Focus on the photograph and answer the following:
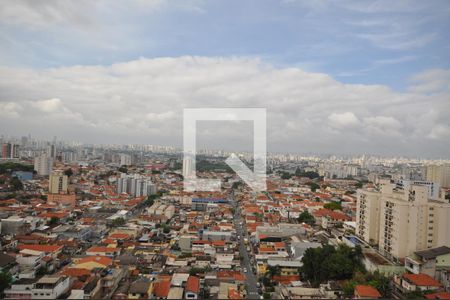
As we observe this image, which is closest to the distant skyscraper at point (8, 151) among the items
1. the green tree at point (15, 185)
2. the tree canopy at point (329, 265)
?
the green tree at point (15, 185)

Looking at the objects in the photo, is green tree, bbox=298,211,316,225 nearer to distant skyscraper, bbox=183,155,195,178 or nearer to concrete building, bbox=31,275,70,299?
distant skyscraper, bbox=183,155,195,178

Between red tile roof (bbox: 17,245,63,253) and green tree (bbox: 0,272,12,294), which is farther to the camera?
red tile roof (bbox: 17,245,63,253)

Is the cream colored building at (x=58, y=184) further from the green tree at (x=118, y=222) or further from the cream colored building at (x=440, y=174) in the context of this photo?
the cream colored building at (x=440, y=174)

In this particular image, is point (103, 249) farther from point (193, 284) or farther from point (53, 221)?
point (53, 221)

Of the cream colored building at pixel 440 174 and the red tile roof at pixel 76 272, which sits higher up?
the cream colored building at pixel 440 174

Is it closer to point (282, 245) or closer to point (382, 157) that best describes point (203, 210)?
point (282, 245)

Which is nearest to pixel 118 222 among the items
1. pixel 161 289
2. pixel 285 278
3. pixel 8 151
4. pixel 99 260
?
pixel 99 260

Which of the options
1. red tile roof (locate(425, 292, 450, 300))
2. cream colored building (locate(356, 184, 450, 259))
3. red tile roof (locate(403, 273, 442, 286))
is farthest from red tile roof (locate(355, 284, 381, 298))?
cream colored building (locate(356, 184, 450, 259))
